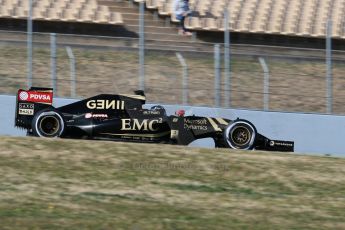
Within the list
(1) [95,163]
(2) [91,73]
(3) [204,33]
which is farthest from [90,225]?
(3) [204,33]

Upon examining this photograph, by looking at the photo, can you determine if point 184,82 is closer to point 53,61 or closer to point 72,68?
point 72,68

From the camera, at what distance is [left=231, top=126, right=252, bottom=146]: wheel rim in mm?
14164

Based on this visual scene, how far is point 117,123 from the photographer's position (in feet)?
45.6

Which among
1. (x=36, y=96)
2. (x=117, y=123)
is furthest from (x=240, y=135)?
(x=36, y=96)

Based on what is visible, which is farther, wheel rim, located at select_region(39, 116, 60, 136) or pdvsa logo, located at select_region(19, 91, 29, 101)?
pdvsa logo, located at select_region(19, 91, 29, 101)

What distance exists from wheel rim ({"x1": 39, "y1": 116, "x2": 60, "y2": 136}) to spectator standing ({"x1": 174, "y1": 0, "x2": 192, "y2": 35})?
6446mm

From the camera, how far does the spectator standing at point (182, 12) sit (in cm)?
1967

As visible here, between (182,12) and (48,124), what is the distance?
683cm

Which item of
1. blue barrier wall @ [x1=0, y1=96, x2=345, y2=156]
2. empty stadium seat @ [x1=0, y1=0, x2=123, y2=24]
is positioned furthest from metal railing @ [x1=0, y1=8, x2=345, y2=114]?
empty stadium seat @ [x1=0, y1=0, x2=123, y2=24]

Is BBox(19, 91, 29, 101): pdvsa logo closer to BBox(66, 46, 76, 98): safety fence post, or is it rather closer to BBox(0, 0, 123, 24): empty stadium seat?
BBox(66, 46, 76, 98): safety fence post

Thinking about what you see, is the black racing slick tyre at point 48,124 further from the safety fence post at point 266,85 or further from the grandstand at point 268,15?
the grandstand at point 268,15

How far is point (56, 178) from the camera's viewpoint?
11016mm

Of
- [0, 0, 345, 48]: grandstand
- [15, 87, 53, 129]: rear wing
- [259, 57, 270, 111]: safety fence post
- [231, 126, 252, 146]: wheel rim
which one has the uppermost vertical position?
[0, 0, 345, 48]: grandstand

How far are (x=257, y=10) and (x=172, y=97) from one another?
17.0 ft
